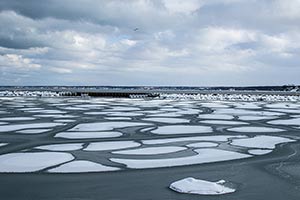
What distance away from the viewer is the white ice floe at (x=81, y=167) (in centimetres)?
483

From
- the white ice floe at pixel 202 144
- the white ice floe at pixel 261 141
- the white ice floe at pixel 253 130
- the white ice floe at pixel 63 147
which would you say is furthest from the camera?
the white ice floe at pixel 253 130

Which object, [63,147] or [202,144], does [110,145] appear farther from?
[202,144]

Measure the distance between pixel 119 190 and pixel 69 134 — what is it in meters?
4.51

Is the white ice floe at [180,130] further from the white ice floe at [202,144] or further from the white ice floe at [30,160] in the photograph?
the white ice floe at [30,160]

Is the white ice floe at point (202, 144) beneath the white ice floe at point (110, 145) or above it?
above

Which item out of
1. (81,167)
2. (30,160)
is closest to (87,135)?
(30,160)

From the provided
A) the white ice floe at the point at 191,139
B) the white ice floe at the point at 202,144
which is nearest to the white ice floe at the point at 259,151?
the white ice floe at the point at 202,144

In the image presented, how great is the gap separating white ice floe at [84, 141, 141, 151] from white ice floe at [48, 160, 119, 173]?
3.62 feet

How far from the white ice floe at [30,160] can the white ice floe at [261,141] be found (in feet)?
10.5

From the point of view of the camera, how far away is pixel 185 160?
5480 millimetres

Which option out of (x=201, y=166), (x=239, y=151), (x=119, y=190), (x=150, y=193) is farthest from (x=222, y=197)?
(x=239, y=151)

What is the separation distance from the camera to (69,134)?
325 inches

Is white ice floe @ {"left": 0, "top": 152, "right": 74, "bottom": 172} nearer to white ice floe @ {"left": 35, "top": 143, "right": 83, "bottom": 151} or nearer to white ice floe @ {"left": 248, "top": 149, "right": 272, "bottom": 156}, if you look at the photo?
white ice floe @ {"left": 35, "top": 143, "right": 83, "bottom": 151}

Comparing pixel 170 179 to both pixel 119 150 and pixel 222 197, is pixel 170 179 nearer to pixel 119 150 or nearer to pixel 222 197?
pixel 222 197
